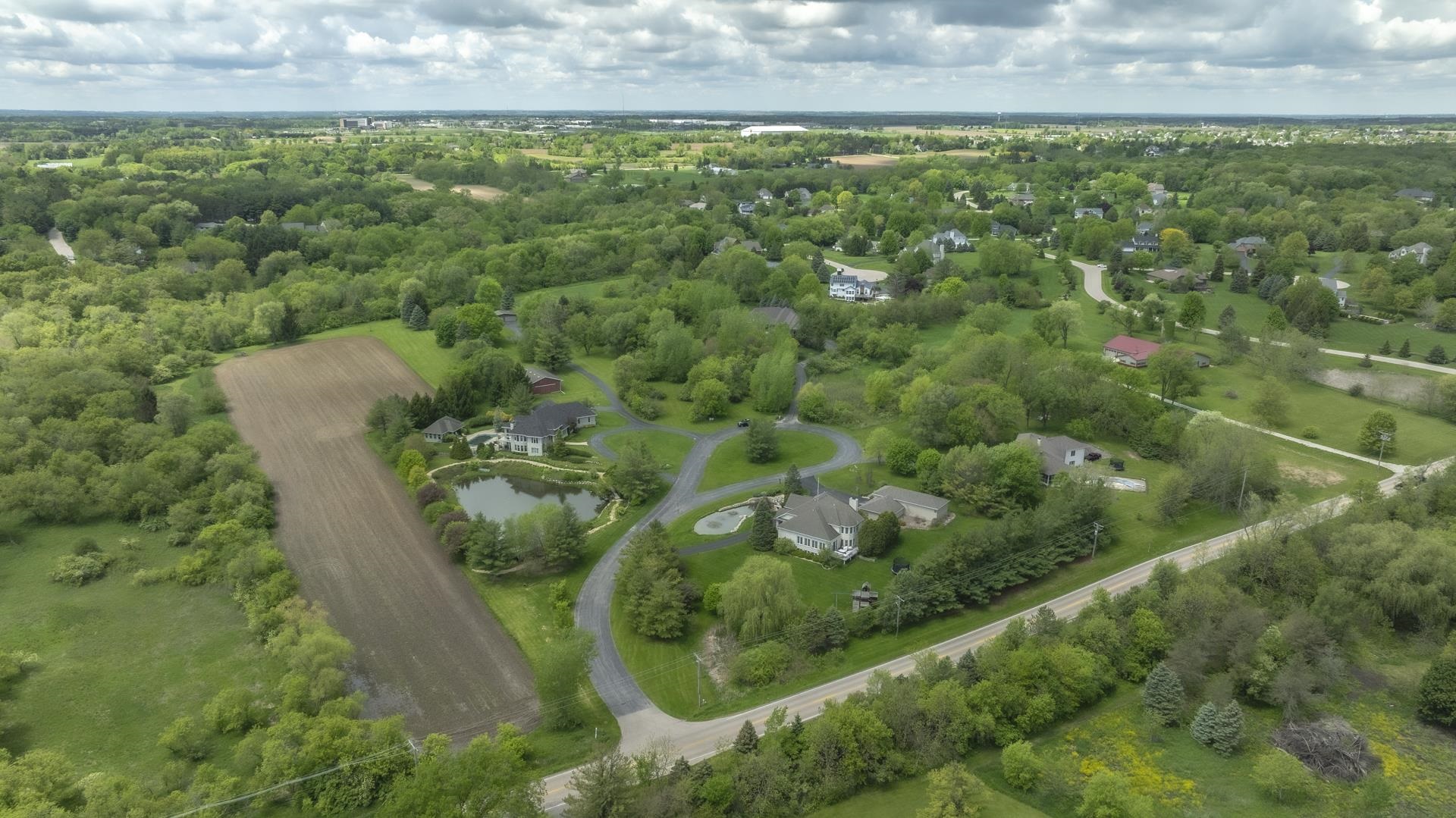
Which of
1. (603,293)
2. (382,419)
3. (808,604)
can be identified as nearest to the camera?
(808,604)

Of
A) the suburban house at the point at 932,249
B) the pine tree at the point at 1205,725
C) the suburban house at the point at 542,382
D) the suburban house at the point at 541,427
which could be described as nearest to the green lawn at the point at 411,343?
the suburban house at the point at 542,382

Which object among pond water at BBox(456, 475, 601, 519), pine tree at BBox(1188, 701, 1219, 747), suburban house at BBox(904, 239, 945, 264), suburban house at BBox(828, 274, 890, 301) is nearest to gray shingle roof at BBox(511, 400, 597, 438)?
pond water at BBox(456, 475, 601, 519)

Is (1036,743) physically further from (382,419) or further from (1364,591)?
(382,419)

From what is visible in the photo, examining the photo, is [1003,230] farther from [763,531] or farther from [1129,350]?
[763,531]

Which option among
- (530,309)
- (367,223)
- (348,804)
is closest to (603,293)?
(530,309)

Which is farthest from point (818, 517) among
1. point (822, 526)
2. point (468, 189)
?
point (468, 189)
